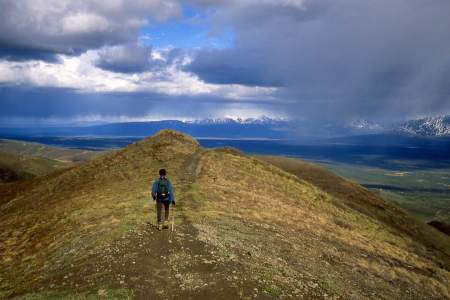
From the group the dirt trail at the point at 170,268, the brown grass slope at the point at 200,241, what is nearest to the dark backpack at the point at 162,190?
the dirt trail at the point at 170,268

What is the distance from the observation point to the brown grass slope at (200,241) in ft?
72.3

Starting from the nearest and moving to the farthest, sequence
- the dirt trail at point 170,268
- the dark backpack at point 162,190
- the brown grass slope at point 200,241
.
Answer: the dirt trail at point 170,268, the brown grass slope at point 200,241, the dark backpack at point 162,190

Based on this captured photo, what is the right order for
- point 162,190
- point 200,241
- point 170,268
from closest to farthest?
1. point 170,268
2. point 200,241
3. point 162,190

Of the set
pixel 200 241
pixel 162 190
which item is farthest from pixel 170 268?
pixel 162 190

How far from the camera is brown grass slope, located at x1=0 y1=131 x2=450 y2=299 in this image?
72.3ft

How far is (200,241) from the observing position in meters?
27.6

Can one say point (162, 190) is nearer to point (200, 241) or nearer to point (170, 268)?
point (200, 241)

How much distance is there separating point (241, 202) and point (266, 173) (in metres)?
21.7

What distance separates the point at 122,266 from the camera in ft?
74.8

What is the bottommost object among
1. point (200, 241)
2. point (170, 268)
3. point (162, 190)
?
point (170, 268)

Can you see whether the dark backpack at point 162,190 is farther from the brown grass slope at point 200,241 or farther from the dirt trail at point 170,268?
the brown grass slope at point 200,241

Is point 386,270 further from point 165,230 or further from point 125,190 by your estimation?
point 125,190

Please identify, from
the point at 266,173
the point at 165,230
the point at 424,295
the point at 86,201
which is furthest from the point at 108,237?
the point at 266,173

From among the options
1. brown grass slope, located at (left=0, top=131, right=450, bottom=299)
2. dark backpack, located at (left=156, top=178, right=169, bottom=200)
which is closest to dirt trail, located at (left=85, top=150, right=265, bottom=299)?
brown grass slope, located at (left=0, top=131, right=450, bottom=299)
